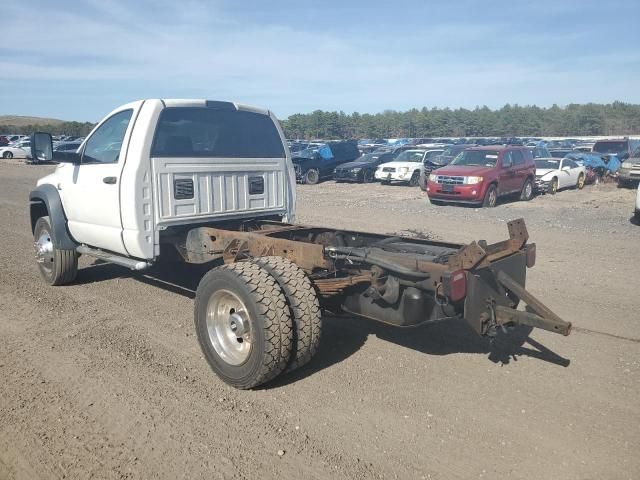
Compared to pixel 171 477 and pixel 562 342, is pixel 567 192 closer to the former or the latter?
pixel 562 342

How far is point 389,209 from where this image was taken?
15.5m

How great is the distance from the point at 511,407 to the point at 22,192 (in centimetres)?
2058

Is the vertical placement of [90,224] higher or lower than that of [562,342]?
higher

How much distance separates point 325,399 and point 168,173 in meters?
2.73

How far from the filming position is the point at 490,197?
15.9 meters

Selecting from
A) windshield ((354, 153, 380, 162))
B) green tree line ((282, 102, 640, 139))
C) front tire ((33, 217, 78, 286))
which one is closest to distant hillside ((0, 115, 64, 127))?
green tree line ((282, 102, 640, 139))

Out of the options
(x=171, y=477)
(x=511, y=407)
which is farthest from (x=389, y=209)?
(x=171, y=477)

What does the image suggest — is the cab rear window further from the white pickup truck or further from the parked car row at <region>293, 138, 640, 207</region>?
the parked car row at <region>293, 138, 640, 207</region>

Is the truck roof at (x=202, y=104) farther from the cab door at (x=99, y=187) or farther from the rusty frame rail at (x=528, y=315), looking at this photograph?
the rusty frame rail at (x=528, y=315)

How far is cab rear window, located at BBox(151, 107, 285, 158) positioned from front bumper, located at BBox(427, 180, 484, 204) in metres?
10.2

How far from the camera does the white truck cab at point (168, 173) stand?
524 centimetres

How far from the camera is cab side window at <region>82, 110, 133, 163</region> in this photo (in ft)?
18.4

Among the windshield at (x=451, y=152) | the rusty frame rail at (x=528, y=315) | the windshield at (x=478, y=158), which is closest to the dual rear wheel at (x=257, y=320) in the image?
the rusty frame rail at (x=528, y=315)

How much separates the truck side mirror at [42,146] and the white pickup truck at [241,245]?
0.02 m
